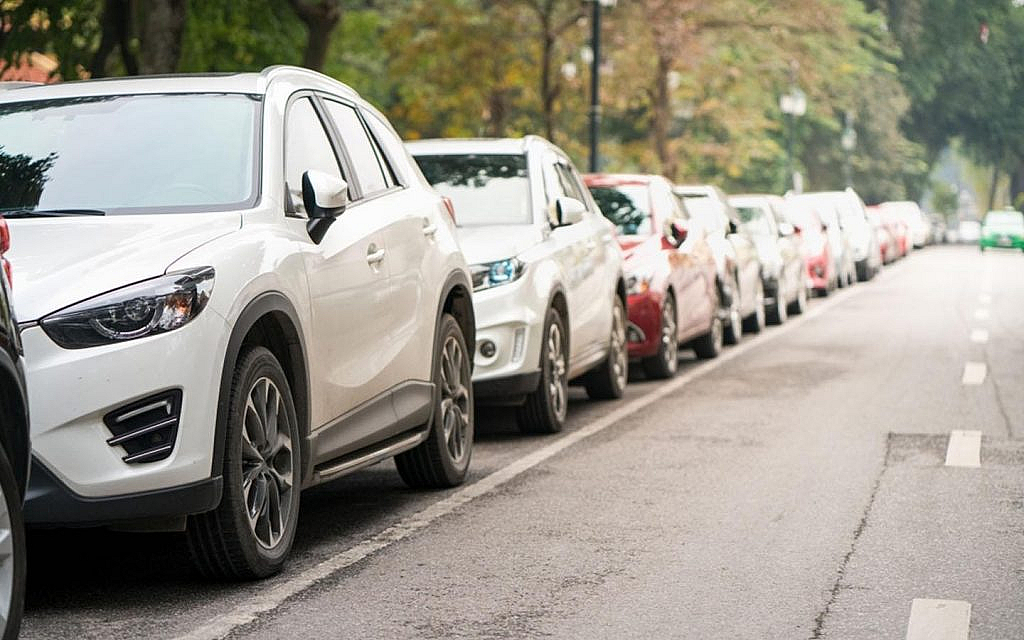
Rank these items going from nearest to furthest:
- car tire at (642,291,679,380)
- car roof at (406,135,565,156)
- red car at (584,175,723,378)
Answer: car roof at (406,135,565,156) < red car at (584,175,723,378) < car tire at (642,291,679,380)

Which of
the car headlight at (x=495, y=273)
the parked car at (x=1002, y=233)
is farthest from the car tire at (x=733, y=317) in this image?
the parked car at (x=1002, y=233)

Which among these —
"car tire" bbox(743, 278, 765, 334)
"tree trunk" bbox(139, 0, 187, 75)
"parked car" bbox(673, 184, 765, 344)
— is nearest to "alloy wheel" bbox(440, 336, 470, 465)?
"parked car" bbox(673, 184, 765, 344)

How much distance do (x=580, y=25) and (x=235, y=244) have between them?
33700 mm

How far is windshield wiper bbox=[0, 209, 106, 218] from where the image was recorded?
6.62 m

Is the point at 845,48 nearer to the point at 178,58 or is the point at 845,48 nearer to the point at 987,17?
the point at 987,17

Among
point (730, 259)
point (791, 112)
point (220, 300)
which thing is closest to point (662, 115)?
point (791, 112)

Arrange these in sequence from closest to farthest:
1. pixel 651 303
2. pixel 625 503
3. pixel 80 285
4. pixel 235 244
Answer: pixel 80 285 → pixel 235 244 → pixel 625 503 → pixel 651 303

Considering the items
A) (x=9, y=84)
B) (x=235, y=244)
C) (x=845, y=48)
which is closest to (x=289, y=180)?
(x=235, y=244)

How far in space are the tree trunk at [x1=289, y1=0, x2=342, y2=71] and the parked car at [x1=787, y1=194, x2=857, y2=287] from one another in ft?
32.9

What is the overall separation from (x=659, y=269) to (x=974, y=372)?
2845 mm

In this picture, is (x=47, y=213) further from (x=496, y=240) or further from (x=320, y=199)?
(x=496, y=240)

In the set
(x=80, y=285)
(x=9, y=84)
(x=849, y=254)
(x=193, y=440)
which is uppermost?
(x=9, y=84)

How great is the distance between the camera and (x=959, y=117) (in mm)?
82312

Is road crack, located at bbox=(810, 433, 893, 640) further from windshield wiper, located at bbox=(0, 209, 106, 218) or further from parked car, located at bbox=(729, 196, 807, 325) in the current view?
parked car, located at bbox=(729, 196, 807, 325)
